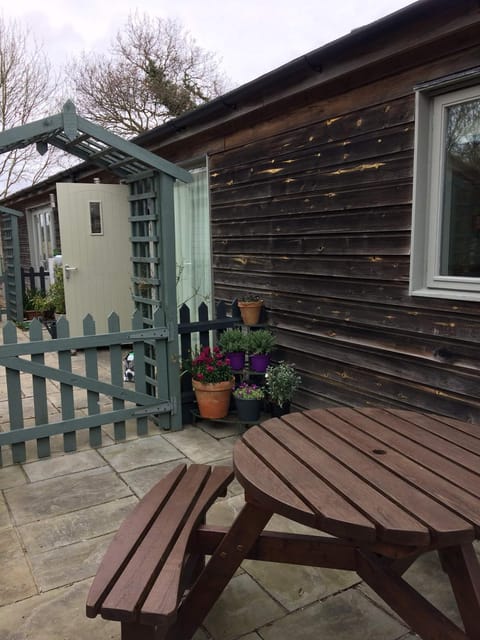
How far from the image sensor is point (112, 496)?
2.75 m

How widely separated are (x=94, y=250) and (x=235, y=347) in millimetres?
2860

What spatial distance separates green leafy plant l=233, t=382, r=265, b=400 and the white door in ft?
9.07

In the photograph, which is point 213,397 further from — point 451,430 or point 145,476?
point 451,430

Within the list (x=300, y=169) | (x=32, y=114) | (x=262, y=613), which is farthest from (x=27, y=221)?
(x=262, y=613)

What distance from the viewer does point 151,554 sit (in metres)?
1.48

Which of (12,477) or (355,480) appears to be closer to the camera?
(355,480)

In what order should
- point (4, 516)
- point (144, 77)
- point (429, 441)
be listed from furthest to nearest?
point (144, 77)
point (4, 516)
point (429, 441)

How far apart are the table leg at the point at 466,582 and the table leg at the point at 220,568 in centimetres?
53

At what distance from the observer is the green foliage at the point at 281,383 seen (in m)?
3.55

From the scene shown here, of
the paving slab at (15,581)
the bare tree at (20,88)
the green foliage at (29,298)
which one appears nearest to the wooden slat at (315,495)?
the paving slab at (15,581)

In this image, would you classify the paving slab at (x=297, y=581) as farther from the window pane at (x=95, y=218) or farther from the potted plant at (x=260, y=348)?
the window pane at (x=95, y=218)

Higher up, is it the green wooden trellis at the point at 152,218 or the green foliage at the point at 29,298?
the green wooden trellis at the point at 152,218

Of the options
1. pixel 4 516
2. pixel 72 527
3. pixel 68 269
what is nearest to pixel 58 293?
pixel 68 269

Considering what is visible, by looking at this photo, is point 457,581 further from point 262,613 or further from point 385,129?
point 385,129
